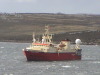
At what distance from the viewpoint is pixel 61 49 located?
326 ft

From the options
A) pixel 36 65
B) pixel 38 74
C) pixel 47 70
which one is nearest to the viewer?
pixel 38 74

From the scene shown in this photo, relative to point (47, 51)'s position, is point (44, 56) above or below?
below

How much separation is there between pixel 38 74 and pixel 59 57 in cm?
2679

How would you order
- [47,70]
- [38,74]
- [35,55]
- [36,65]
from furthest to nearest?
[35,55] → [36,65] → [47,70] → [38,74]

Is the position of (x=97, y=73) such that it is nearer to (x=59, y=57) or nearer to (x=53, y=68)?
(x=53, y=68)

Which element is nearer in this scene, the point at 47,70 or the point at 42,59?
the point at 47,70

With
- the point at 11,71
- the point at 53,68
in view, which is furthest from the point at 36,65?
the point at 11,71

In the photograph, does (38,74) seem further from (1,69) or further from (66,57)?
(66,57)

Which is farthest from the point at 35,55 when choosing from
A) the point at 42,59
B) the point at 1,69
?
the point at 1,69

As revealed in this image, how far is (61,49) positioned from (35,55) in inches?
246

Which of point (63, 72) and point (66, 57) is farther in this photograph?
point (66, 57)

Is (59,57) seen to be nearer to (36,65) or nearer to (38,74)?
(36,65)

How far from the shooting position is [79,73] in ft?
243

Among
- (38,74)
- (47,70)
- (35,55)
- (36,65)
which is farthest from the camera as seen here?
(35,55)
